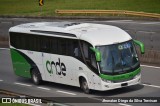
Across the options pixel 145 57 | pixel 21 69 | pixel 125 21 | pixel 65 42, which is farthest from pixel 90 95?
pixel 125 21

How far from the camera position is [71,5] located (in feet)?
242

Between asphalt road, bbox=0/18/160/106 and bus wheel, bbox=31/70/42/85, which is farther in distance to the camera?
bus wheel, bbox=31/70/42/85

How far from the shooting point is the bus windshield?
76.5 ft

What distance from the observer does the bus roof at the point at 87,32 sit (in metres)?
23.8

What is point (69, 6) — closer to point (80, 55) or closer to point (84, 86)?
point (80, 55)

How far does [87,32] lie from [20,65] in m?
5.92

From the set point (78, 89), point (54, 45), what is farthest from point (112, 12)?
point (78, 89)

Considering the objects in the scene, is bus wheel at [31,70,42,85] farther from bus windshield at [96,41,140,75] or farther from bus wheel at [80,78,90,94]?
bus windshield at [96,41,140,75]

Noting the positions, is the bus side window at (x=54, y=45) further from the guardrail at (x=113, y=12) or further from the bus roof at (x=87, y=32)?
the guardrail at (x=113, y=12)

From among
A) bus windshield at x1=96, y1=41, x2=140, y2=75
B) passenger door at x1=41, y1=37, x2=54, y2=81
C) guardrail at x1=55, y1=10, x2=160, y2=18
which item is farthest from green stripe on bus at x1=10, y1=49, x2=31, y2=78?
guardrail at x1=55, y1=10, x2=160, y2=18

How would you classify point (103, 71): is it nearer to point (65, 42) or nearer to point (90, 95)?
point (90, 95)

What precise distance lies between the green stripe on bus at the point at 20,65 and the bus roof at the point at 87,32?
5.92ft

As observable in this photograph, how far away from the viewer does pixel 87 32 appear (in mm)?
24375

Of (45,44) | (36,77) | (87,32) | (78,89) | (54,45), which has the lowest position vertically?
(36,77)
